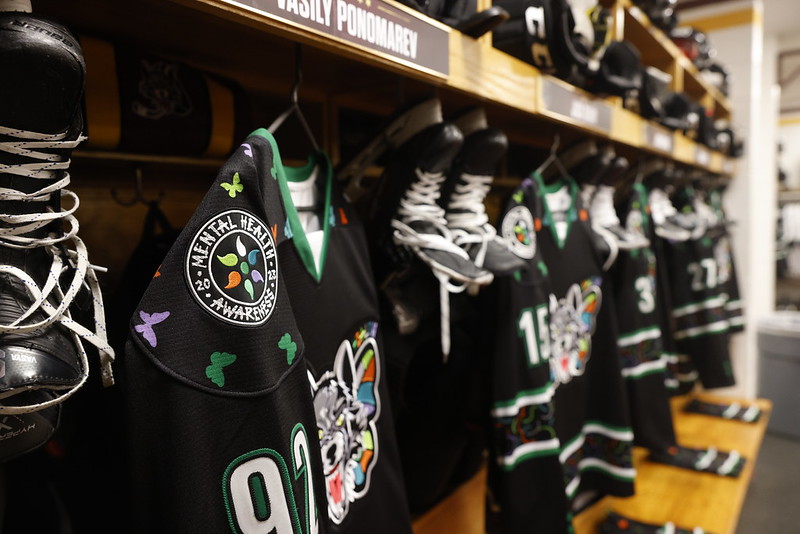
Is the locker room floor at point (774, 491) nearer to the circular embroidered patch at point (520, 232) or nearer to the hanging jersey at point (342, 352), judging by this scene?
the circular embroidered patch at point (520, 232)

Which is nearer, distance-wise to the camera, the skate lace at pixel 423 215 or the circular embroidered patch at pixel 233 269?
the circular embroidered patch at pixel 233 269

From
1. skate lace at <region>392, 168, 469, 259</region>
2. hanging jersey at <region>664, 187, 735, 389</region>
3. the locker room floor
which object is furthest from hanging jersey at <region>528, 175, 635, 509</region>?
the locker room floor

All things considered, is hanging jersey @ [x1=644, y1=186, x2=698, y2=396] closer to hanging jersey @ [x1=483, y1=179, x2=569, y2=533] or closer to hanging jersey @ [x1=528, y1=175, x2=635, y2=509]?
hanging jersey @ [x1=528, y1=175, x2=635, y2=509]

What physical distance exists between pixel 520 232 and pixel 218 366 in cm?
67

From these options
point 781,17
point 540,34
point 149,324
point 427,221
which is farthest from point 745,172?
point 149,324

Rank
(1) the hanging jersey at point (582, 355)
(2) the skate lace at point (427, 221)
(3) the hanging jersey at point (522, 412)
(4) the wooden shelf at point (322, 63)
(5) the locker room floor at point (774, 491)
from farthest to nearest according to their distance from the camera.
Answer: (5) the locker room floor at point (774, 491) < (1) the hanging jersey at point (582, 355) < (3) the hanging jersey at point (522, 412) < (2) the skate lace at point (427, 221) < (4) the wooden shelf at point (322, 63)

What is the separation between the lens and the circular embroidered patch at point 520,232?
968 mm

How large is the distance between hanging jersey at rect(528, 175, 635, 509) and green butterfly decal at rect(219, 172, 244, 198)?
0.68m

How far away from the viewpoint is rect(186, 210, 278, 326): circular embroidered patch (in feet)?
1.48

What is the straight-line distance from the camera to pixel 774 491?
2525mm

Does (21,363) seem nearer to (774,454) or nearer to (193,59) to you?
(193,59)

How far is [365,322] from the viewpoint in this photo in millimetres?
715

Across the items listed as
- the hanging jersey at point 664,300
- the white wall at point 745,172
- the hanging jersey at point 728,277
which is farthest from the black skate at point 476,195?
the white wall at point 745,172

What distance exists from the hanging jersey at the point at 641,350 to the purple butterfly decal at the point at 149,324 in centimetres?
121
